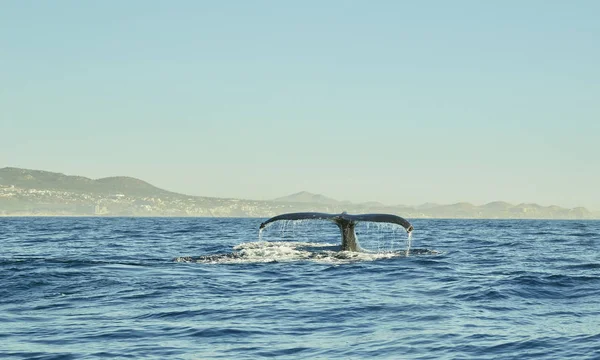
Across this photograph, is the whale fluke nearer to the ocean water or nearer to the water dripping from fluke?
the water dripping from fluke

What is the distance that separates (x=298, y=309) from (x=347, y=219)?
33.4 ft

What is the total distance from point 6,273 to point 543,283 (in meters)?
12.7

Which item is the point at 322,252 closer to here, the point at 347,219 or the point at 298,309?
the point at 347,219

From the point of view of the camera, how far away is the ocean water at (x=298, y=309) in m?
11.5

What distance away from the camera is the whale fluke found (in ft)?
72.6

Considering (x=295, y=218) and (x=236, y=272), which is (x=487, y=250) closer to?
(x=295, y=218)

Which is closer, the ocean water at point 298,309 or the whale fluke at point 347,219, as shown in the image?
the ocean water at point 298,309

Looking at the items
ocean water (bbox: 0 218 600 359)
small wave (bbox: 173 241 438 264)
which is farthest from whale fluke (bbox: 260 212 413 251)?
ocean water (bbox: 0 218 600 359)

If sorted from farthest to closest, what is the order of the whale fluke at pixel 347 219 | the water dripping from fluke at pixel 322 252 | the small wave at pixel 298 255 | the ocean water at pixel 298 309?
the small wave at pixel 298 255 < the water dripping from fluke at pixel 322 252 < the whale fluke at pixel 347 219 < the ocean water at pixel 298 309

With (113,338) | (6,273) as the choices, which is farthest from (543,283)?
(6,273)

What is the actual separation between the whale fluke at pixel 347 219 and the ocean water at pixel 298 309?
988mm

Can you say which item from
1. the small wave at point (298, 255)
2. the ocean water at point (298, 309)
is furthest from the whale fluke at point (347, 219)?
the ocean water at point (298, 309)

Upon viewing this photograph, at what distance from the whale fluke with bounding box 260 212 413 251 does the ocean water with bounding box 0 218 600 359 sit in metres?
0.99

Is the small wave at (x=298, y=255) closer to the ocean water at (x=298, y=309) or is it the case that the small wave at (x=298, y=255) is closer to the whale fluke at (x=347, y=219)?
the ocean water at (x=298, y=309)
